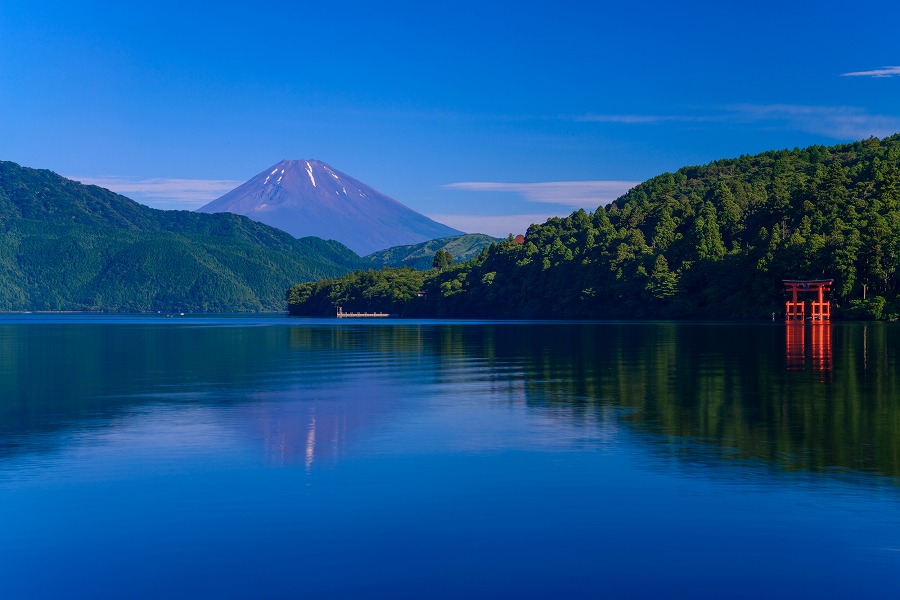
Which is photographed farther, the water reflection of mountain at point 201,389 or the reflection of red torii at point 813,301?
the reflection of red torii at point 813,301

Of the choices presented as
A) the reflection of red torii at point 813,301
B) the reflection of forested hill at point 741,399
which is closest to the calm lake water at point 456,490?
the reflection of forested hill at point 741,399

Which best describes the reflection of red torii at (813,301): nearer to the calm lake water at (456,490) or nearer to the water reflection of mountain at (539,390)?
the water reflection of mountain at (539,390)

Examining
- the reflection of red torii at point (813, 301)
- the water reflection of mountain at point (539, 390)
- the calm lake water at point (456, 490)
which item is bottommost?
the calm lake water at point (456, 490)

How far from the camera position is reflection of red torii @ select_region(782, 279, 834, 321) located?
143625 mm

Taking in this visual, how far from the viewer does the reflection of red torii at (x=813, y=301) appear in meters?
144

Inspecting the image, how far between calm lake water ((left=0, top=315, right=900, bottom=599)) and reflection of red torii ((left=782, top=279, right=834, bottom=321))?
101 meters

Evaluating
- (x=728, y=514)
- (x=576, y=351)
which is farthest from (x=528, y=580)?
(x=576, y=351)

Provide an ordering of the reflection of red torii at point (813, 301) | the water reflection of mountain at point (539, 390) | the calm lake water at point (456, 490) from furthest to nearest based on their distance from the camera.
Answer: the reflection of red torii at point (813, 301)
the water reflection of mountain at point (539, 390)
the calm lake water at point (456, 490)

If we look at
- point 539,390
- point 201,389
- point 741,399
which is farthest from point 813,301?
point 201,389

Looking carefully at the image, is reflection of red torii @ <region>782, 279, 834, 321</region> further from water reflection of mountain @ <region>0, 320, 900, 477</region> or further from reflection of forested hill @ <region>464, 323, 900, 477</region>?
reflection of forested hill @ <region>464, 323, 900, 477</region>

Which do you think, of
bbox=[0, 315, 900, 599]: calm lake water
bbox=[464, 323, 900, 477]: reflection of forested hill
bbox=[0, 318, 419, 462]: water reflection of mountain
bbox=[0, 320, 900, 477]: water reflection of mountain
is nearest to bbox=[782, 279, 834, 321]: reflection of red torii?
bbox=[0, 320, 900, 477]: water reflection of mountain

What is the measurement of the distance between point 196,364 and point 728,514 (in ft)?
172

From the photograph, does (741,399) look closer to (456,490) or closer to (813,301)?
(456,490)

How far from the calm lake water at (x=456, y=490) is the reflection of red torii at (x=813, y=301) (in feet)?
330
